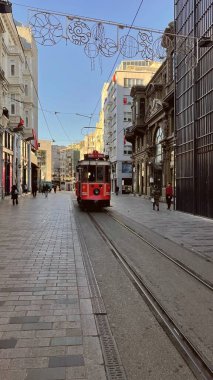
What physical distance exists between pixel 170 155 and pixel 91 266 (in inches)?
1174

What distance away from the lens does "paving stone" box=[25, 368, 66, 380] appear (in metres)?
3.48

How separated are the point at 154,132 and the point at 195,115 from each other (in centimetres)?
2333

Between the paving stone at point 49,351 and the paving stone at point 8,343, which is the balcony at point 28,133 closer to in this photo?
the paving stone at point 8,343

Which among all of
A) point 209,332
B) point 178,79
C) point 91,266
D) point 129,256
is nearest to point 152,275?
point 91,266

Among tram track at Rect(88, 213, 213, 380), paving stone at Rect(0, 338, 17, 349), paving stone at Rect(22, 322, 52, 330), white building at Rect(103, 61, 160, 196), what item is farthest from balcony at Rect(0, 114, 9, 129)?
white building at Rect(103, 61, 160, 196)

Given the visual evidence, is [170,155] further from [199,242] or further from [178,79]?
[199,242]

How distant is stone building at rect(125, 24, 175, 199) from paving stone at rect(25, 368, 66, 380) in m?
25.9

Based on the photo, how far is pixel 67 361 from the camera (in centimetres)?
382

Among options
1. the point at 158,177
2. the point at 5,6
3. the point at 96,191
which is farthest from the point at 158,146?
the point at 5,6

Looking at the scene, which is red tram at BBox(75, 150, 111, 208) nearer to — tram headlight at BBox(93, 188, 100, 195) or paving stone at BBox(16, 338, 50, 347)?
tram headlight at BBox(93, 188, 100, 195)

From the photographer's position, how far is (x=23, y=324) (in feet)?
15.8

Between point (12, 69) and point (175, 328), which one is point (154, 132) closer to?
point (12, 69)

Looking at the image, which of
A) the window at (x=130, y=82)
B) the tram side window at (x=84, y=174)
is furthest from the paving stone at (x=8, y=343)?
the window at (x=130, y=82)

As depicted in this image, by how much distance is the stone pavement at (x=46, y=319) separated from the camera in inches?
145
